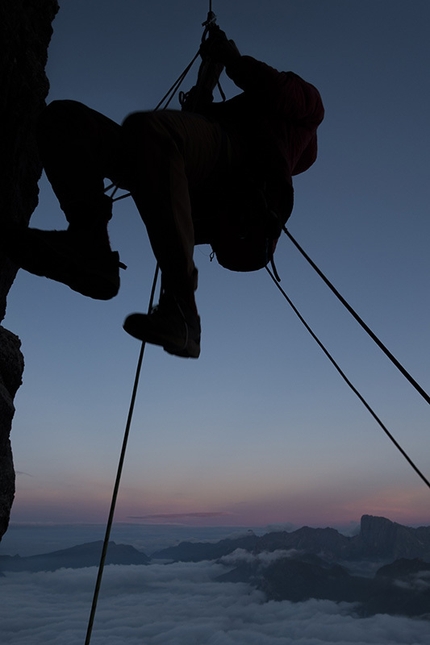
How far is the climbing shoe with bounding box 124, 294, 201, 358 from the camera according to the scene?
1821 mm

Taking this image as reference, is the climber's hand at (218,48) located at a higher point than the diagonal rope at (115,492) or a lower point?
higher

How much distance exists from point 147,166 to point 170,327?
2.43 feet

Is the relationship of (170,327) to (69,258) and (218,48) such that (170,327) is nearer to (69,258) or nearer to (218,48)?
(69,258)

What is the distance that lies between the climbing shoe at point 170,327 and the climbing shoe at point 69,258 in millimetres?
392

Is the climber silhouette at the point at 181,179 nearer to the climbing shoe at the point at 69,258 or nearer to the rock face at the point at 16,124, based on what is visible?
the climbing shoe at the point at 69,258

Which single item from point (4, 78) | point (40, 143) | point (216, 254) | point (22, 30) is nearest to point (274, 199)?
point (216, 254)

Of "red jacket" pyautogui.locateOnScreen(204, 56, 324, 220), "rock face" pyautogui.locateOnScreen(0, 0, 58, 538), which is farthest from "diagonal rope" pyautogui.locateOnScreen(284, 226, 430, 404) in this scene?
"rock face" pyautogui.locateOnScreen(0, 0, 58, 538)

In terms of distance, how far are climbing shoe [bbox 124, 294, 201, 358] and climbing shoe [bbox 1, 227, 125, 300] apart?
15.4 inches

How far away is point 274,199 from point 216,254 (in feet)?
1.67

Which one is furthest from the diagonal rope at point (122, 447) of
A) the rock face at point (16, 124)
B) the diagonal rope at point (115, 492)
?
the rock face at point (16, 124)

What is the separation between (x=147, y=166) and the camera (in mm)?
2146

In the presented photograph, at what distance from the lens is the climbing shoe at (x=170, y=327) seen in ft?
5.98

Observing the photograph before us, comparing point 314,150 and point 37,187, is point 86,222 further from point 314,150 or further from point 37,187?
point 314,150

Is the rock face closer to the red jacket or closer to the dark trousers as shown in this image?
the dark trousers
